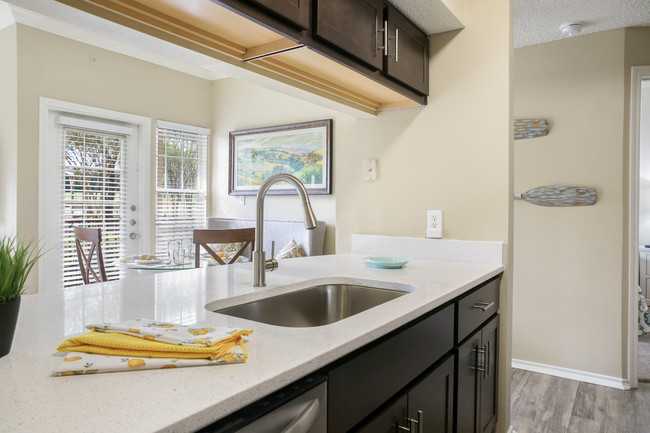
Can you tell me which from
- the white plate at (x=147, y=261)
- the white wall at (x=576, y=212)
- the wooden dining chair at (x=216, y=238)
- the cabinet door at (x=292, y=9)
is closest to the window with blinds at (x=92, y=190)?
the white plate at (x=147, y=261)

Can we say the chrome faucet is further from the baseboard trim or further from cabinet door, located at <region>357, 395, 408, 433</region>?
the baseboard trim

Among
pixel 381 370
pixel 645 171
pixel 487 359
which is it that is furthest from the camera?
pixel 645 171

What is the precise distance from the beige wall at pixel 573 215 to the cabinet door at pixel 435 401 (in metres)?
2.09

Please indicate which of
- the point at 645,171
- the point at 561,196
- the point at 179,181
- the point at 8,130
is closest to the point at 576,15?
the point at 561,196

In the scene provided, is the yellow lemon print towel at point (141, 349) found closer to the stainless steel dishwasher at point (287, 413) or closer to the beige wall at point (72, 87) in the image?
the stainless steel dishwasher at point (287, 413)

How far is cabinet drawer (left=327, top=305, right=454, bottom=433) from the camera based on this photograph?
0.88 metres

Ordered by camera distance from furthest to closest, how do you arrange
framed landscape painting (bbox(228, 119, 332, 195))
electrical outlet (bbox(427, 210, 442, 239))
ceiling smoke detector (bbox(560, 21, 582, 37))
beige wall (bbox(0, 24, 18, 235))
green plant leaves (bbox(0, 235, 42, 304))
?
framed landscape painting (bbox(228, 119, 332, 195)), beige wall (bbox(0, 24, 18, 235)), ceiling smoke detector (bbox(560, 21, 582, 37)), electrical outlet (bbox(427, 210, 442, 239)), green plant leaves (bbox(0, 235, 42, 304))

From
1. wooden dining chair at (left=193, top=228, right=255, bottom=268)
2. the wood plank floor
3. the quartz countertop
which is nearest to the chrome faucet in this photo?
the quartz countertop

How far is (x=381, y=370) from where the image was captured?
103 centimetres

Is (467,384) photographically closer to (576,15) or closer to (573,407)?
(573,407)

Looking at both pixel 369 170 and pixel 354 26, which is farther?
pixel 369 170

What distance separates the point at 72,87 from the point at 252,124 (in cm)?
177

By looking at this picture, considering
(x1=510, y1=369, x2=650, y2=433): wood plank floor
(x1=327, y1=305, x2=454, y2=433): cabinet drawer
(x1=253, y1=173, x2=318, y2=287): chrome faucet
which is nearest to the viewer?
(x1=327, y1=305, x2=454, y2=433): cabinet drawer

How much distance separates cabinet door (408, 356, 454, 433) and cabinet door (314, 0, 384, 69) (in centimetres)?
116
